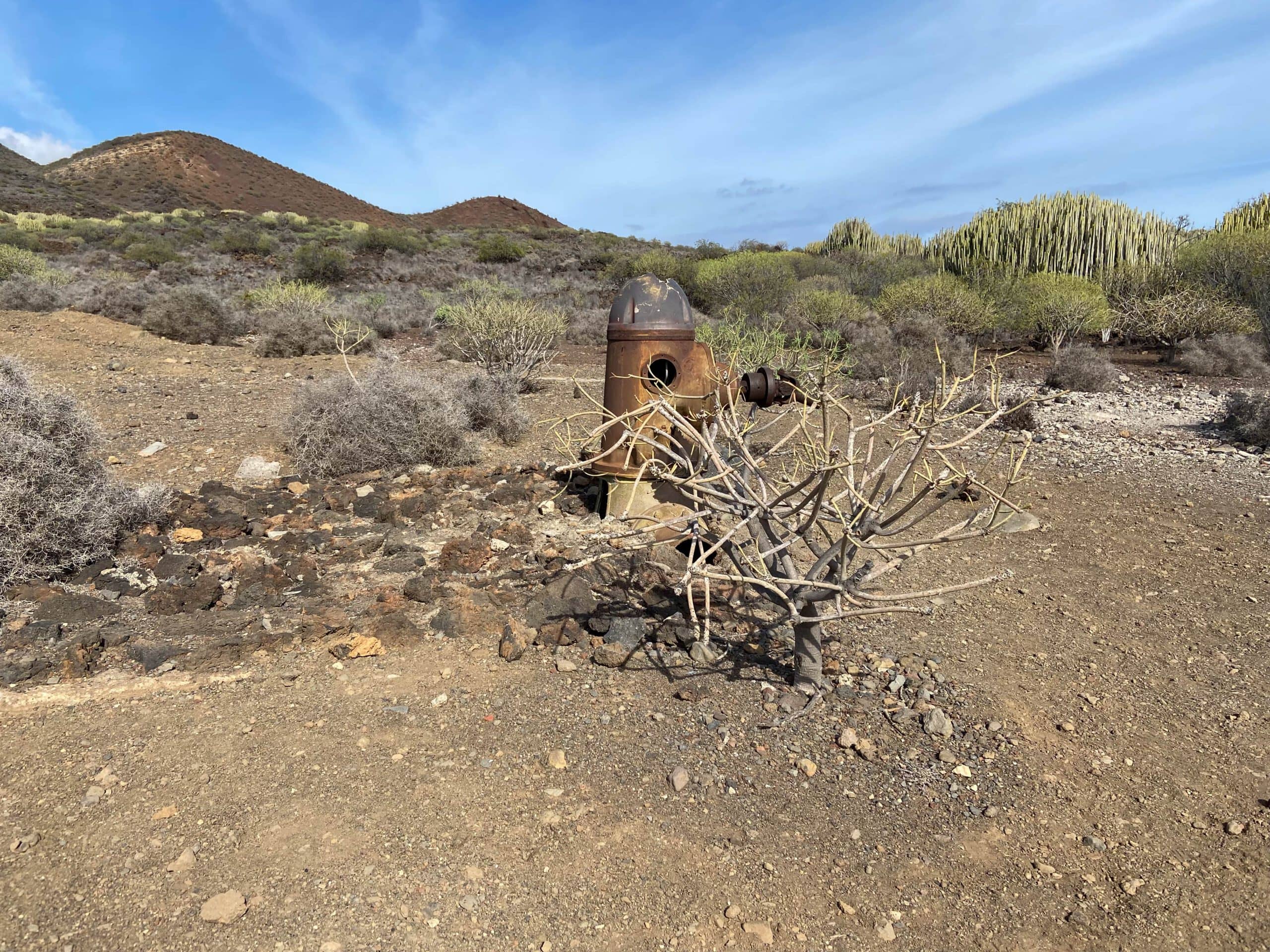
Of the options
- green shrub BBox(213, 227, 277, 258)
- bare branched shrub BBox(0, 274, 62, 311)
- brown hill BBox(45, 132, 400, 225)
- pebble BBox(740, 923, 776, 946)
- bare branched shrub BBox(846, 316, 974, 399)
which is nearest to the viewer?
pebble BBox(740, 923, 776, 946)

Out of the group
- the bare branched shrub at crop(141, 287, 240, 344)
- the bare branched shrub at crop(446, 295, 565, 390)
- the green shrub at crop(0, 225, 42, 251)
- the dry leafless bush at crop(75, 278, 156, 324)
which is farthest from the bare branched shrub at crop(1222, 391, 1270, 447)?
the green shrub at crop(0, 225, 42, 251)

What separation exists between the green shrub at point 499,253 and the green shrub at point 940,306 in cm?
1581

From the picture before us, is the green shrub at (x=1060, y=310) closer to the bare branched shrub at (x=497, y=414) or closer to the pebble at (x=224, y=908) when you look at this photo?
the bare branched shrub at (x=497, y=414)

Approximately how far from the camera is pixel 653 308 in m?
4.53

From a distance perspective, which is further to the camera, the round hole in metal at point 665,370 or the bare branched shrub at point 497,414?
the bare branched shrub at point 497,414

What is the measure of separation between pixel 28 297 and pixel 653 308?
13021 mm

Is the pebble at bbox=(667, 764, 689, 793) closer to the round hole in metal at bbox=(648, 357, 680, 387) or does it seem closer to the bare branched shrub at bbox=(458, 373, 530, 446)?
the round hole in metal at bbox=(648, 357, 680, 387)

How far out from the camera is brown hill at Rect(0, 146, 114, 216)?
33.9 m

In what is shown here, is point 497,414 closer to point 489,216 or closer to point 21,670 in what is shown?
point 21,670

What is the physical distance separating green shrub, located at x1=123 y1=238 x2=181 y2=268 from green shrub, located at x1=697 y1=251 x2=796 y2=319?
48.3 ft

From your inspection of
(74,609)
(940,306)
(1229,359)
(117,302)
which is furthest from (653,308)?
(117,302)

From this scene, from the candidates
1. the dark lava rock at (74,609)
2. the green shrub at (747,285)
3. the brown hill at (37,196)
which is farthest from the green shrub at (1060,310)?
the brown hill at (37,196)

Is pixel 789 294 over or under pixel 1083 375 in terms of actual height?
over

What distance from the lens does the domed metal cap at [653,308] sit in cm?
452
